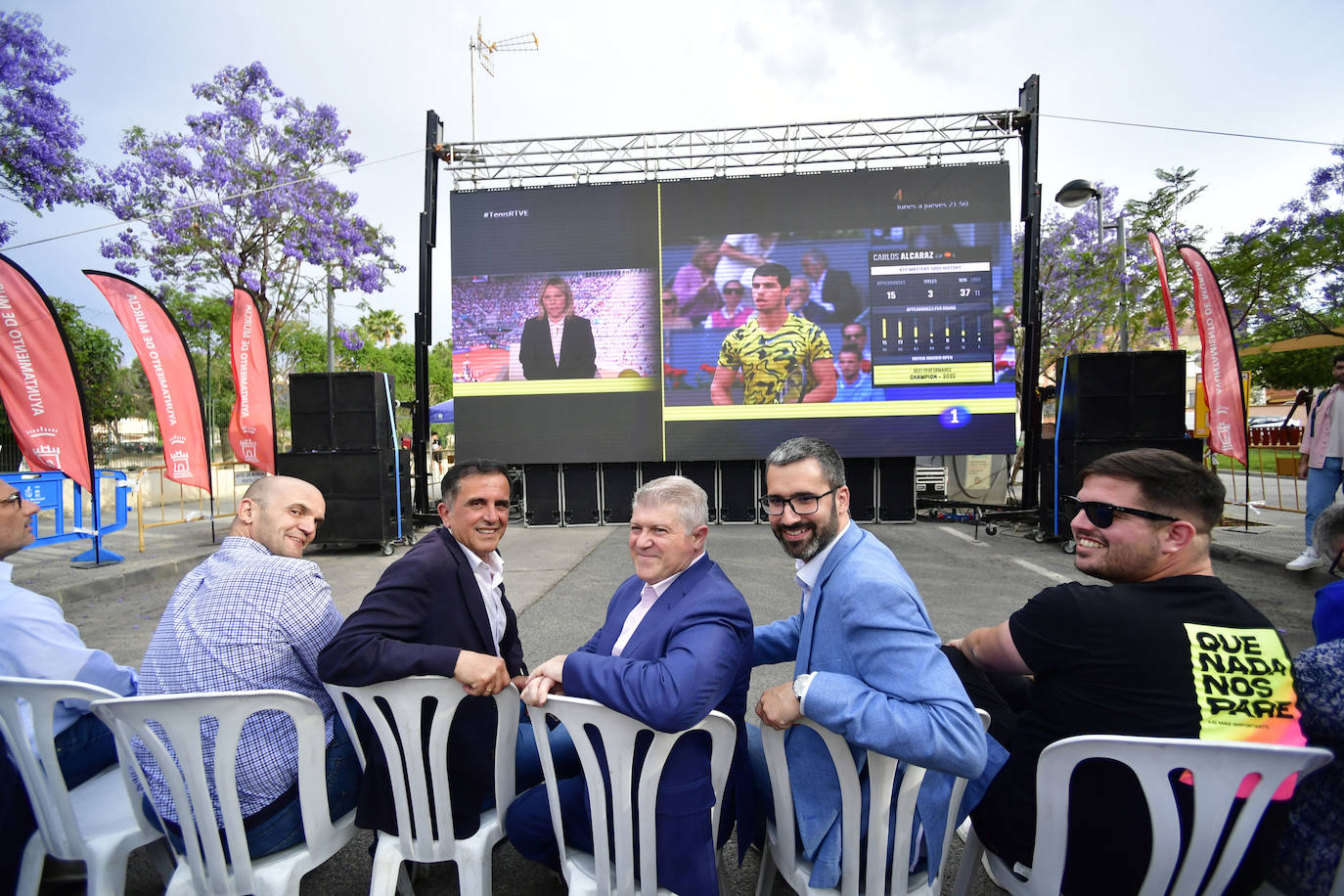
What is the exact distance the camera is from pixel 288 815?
1.68 meters

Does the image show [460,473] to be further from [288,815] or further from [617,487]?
[617,487]

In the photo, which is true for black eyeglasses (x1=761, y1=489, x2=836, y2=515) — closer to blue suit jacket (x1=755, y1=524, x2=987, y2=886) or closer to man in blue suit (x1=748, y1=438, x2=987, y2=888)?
man in blue suit (x1=748, y1=438, x2=987, y2=888)

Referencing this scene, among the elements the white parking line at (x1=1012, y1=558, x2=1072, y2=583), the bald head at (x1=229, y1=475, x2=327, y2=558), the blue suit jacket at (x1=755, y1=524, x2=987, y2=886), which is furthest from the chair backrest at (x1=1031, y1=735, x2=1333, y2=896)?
the white parking line at (x1=1012, y1=558, x2=1072, y2=583)

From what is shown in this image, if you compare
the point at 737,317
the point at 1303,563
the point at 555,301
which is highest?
the point at 555,301

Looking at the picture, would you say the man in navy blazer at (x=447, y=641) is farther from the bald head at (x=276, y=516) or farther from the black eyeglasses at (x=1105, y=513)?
the black eyeglasses at (x=1105, y=513)

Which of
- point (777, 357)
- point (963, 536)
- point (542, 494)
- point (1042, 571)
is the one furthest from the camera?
point (542, 494)

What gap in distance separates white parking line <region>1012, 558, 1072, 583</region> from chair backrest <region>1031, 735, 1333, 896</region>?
565 cm

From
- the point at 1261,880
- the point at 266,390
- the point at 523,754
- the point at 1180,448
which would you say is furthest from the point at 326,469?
the point at 1180,448

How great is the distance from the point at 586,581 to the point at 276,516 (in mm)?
4730

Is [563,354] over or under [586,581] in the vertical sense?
over

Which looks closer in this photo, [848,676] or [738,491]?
[848,676]

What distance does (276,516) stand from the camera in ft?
6.64

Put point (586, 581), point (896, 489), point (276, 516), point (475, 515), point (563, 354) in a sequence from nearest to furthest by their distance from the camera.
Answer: point (276, 516) < point (475, 515) < point (586, 581) < point (563, 354) < point (896, 489)

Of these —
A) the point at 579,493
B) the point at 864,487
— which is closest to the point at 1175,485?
the point at 864,487
